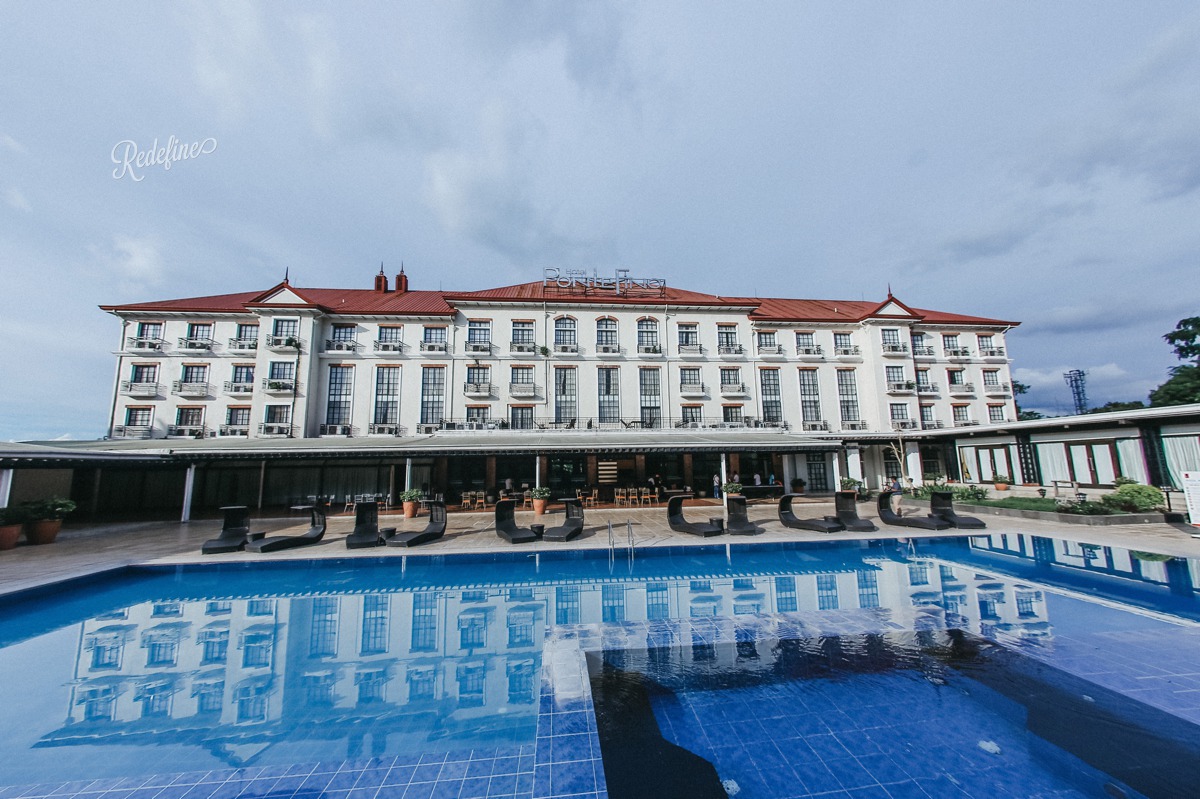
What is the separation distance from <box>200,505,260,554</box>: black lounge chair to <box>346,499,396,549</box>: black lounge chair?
2480 millimetres

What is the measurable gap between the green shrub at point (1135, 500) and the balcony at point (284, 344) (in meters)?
32.0

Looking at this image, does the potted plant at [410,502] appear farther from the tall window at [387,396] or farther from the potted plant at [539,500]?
the tall window at [387,396]

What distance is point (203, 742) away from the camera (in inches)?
162

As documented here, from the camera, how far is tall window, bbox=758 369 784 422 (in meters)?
24.3

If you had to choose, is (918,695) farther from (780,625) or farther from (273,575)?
(273,575)

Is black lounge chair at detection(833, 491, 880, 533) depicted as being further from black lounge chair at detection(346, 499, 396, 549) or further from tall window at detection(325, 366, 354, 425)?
tall window at detection(325, 366, 354, 425)

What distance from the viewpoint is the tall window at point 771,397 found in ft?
79.8

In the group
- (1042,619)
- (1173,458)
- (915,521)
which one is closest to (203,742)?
(1042,619)

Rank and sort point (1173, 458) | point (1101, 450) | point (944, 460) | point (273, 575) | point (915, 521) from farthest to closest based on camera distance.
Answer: point (944, 460)
point (1101, 450)
point (1173, 458)
point (915, 521)
point (273, 575)

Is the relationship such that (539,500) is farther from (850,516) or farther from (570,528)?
(850,516)

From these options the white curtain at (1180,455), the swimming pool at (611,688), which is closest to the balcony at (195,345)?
the swimming pool at (611,688)

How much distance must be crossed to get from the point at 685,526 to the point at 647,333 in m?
13.3

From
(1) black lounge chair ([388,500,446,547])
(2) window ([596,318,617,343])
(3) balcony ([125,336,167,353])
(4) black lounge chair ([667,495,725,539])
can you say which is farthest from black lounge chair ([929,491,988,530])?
(3) balcony ([125,336,167,353])

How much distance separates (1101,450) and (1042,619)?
60.6 ft
